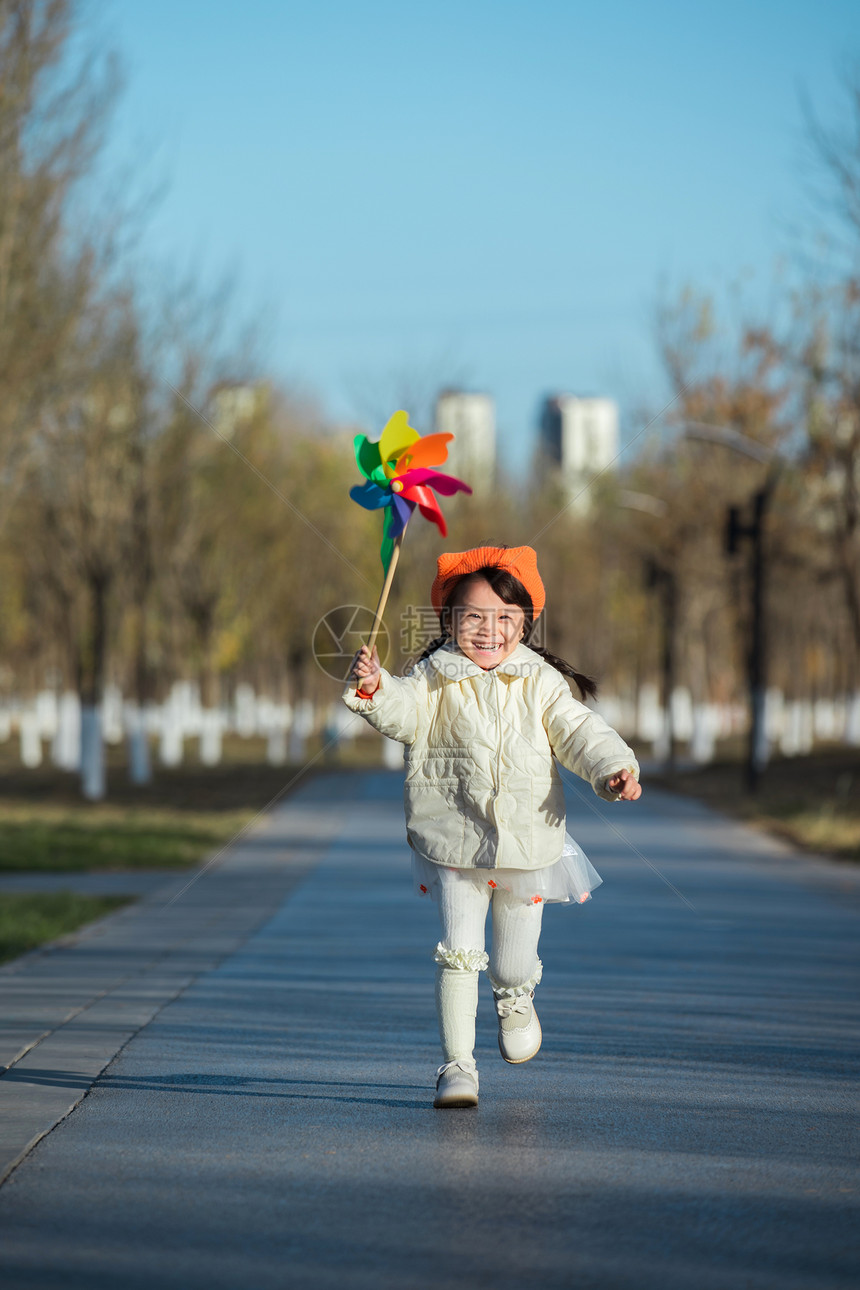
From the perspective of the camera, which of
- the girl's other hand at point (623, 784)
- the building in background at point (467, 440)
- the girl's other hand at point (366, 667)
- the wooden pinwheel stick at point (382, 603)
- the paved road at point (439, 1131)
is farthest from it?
the building in background at point (467, 440)

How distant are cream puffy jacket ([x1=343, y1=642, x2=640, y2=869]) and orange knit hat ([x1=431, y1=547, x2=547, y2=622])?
0.75 ft

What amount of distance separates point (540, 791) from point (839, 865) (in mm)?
10753

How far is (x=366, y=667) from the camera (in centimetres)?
531

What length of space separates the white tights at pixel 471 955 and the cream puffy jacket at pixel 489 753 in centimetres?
16

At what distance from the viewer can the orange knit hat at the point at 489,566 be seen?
5.76 m

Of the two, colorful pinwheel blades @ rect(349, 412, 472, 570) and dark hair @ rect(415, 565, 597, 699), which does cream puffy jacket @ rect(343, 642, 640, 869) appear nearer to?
dark hair @ rect(415, 565, 597, 699)

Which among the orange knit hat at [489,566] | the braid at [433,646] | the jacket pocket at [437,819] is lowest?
the jacket pocket at [437,819]

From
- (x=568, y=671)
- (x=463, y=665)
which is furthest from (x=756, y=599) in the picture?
(x=463, y=665)

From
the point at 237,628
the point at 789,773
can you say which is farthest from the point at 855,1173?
the point at 237,628

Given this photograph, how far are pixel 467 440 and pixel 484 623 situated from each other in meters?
41.2

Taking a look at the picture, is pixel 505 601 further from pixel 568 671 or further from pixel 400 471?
pixel 400 471

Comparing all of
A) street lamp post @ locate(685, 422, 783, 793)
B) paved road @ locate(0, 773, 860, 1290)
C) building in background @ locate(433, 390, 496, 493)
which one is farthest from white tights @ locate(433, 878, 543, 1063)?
building in background @ locate(433, 390, 496, 493)

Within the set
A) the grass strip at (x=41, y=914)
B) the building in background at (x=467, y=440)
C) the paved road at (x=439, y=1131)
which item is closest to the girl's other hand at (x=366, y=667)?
the paved road at (x=439, y=1131)

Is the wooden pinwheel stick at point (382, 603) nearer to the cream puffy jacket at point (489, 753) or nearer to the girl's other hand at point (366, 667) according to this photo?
Result: the girl's other hand at point (366, 667)
